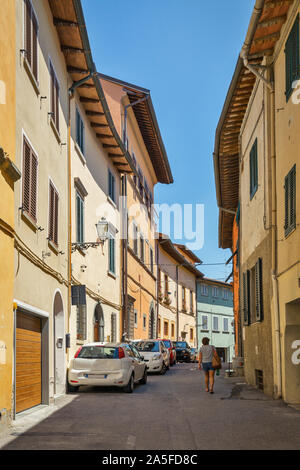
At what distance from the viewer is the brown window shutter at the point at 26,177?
40.5 ft

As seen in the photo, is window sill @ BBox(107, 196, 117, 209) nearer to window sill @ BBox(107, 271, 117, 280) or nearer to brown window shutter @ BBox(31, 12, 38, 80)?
window sill @ BBox(107, 271, 117, 280)

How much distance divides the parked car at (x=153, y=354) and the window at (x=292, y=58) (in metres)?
15.3

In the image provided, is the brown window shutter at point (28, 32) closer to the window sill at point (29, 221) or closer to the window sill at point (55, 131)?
the window sill at point (55, 131)

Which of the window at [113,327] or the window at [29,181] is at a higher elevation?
the window at [29,181]

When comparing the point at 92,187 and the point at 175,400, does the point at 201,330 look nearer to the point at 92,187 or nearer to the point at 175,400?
the point at 92,187

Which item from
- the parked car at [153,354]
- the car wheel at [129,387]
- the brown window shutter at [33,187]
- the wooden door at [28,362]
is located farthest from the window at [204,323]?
the brown window shutter at [33,187]

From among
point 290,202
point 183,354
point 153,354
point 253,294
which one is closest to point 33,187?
point 290,202

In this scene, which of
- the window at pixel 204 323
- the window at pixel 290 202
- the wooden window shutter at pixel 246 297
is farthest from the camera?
the window at pixel 204 323

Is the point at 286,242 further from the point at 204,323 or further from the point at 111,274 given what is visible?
the point at 204,323

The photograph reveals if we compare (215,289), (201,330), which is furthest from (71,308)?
(215,289)

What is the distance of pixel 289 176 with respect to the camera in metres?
13.5

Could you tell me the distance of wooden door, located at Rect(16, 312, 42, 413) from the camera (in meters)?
12.2

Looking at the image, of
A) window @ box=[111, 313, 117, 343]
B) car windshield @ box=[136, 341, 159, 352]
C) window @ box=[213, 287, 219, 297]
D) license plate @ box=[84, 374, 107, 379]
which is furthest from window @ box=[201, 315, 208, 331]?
license plate @ box=[84, 374, 107, 379]

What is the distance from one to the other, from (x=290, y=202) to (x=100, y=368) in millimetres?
7009
